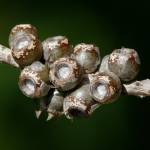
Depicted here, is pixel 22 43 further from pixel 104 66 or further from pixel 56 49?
pixel 104 66

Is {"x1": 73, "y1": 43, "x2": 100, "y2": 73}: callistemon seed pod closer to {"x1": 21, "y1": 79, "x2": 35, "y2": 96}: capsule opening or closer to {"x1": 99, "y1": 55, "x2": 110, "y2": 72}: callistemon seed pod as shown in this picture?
{"x1": 99, "y1": 55, "x2": 110, "y2": 72}: callistemon seed pod

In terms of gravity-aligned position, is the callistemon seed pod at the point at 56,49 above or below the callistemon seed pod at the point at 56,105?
above

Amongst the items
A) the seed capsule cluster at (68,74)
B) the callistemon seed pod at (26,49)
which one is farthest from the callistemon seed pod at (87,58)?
the callistemon seed pod at (26,49)

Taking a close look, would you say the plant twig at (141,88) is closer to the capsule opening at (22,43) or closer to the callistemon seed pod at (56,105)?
the callistemon seed pod at (56,105)

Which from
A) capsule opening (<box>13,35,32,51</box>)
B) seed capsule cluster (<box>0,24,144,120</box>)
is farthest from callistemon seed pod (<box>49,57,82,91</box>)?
capsule opening (<box>13,35,32,51</box>)

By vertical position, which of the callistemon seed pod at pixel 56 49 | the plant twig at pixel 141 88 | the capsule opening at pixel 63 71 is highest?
the callistemon seed pod at pixel 56 49

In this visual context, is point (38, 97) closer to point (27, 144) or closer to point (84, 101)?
point (84, 101)
